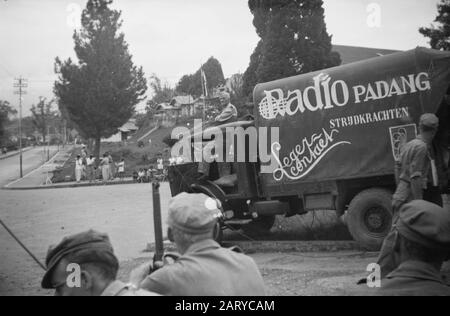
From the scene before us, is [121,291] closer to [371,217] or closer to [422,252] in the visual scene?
[422,252]

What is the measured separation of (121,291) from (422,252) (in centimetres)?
159

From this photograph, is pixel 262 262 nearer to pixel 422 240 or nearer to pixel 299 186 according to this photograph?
pixel 299 186

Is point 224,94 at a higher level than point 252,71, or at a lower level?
lower

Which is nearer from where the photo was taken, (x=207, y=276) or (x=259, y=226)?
(x=207, y=276)

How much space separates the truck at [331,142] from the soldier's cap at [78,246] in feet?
17.5

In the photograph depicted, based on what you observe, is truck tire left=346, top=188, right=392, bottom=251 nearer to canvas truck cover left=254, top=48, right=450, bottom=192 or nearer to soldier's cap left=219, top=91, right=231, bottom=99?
canvas truck cover left=254, top=48, right=450, bottom=192

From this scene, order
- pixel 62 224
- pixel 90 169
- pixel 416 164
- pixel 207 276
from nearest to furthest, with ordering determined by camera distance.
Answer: pixel 207 276 < pixel 416 164 < pixel 62 224 < pixel 90 169

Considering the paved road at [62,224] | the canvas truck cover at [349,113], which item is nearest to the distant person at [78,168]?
the paved road at [62,224]

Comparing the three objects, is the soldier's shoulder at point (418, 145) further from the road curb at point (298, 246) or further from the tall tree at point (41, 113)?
the tall tree at point (41, 113)

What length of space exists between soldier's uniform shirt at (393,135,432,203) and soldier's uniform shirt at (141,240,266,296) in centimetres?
349

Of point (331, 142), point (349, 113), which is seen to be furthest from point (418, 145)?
point (331, 142)

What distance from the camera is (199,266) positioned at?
8.00ft

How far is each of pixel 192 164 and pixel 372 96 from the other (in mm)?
3471
